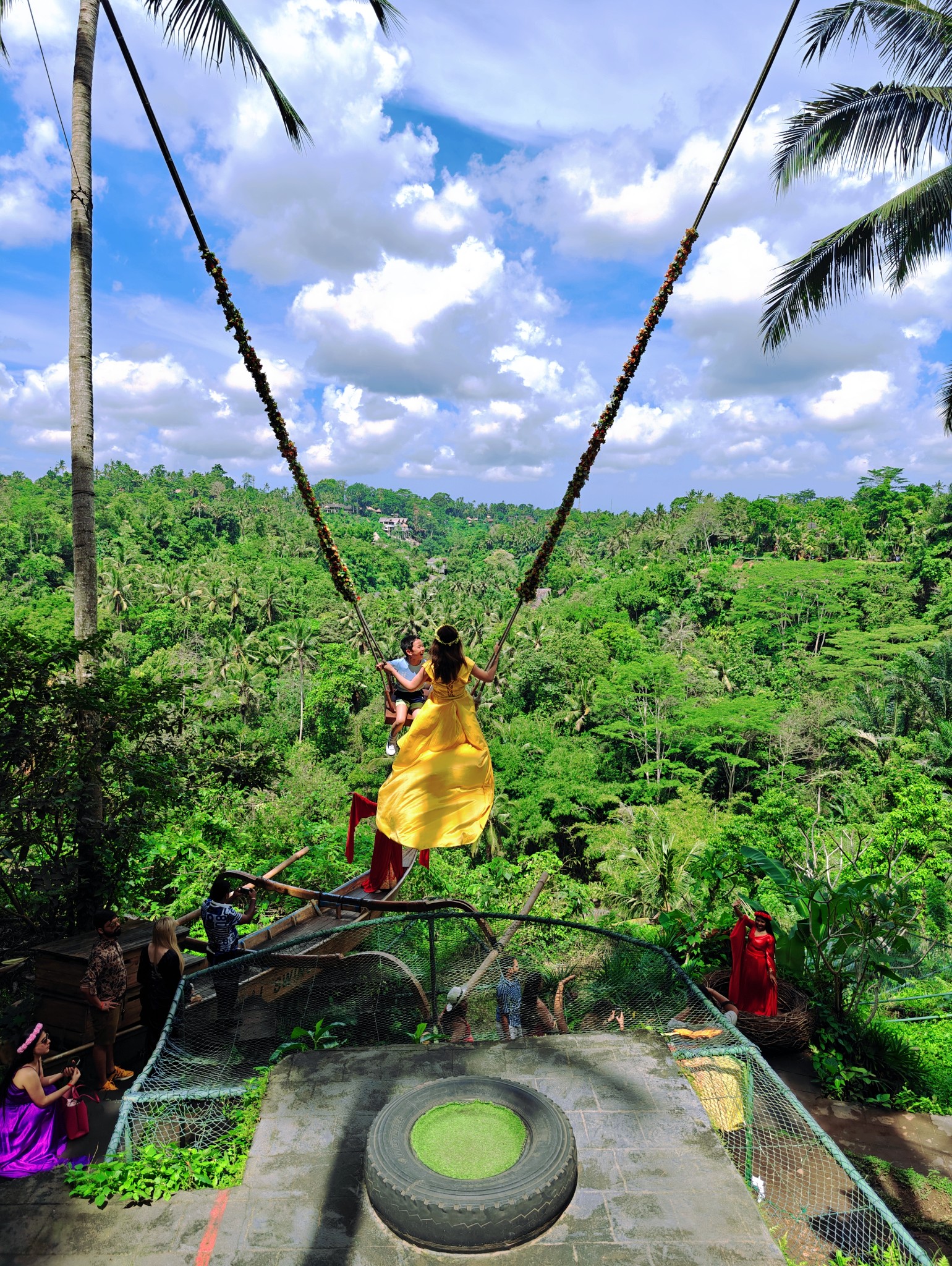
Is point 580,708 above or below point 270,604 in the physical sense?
below

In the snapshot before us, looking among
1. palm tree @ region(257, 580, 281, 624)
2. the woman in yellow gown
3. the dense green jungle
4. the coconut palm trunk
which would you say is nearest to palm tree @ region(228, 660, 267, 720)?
the dense green jungle

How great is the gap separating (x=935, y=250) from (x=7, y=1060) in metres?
11.8

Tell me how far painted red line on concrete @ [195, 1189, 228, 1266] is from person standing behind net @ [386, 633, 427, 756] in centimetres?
276

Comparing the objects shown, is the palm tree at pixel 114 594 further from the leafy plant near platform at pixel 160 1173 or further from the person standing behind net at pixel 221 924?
the leafy plant near platform at pixel 160 1173

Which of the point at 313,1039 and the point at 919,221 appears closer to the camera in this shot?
the point at 313,1039

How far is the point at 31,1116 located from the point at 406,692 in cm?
324

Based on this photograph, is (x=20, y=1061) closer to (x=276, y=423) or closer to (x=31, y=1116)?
(x=31, y=1116)

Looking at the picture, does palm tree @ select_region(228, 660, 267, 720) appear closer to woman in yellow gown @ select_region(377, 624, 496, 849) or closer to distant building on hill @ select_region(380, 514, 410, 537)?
woman in yellow gown @ select_region(377, 624, 496, 849)

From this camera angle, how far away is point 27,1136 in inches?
157

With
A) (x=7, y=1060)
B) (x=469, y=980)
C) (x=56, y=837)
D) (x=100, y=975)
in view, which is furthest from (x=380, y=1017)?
(x=56, y=837)

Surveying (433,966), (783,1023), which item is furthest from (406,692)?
(783,1023)

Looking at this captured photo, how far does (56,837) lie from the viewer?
21.6ft

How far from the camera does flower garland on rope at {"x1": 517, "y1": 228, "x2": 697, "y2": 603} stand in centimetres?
525

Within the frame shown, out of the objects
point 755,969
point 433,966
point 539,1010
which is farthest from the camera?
point 755,969
